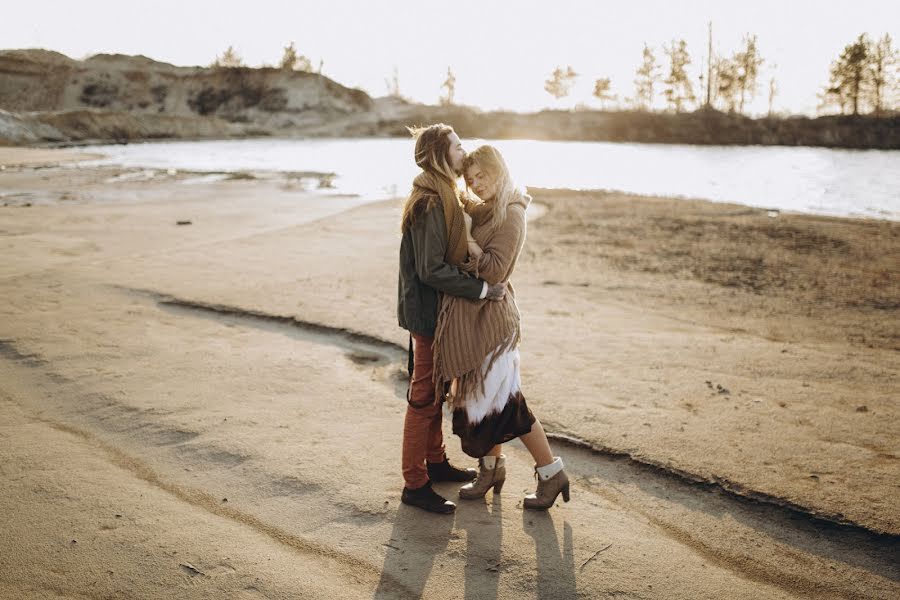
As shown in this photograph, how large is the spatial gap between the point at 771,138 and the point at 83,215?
61954 millimetres

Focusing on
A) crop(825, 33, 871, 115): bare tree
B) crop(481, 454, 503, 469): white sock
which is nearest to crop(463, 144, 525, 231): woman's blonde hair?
crop(481, 454, 503, 469): white sock

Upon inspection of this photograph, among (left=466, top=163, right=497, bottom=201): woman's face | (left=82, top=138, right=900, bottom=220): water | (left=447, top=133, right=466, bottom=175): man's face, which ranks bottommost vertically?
(left=466, top=163, right=497, bottom=201): woman's face

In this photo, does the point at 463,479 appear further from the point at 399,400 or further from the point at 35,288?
the point at 35,288

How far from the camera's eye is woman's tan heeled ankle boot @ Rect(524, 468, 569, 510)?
3.16 metres

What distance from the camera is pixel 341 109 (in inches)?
3246

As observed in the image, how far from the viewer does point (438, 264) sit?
2.83 metres

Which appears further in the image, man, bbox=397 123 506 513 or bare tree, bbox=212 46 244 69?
bare tree, bbox=212 46 244 69

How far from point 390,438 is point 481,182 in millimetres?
1780

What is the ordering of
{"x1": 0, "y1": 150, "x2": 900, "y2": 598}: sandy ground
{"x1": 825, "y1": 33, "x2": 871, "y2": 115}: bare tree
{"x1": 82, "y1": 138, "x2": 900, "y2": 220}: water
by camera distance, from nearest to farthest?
{"x1": 0, "y1": 150, "x2": 900, "y2": 598}: sandy ground < {"x1": 82, "y1": 138, "x2": 900, "y2": 220}: water < {"x1": 825, "y1": 33, "x2": 871, "y2": 115}: bare tree

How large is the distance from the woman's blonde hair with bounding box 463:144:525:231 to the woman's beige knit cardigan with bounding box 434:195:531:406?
0.11ft

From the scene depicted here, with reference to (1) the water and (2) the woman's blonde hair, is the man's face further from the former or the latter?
(1) the water

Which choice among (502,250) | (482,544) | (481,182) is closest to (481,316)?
(502,250)

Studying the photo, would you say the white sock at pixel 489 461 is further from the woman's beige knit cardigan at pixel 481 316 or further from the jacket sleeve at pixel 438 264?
the jacket sleeve at pixel 438 264

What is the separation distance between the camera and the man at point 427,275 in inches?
112
